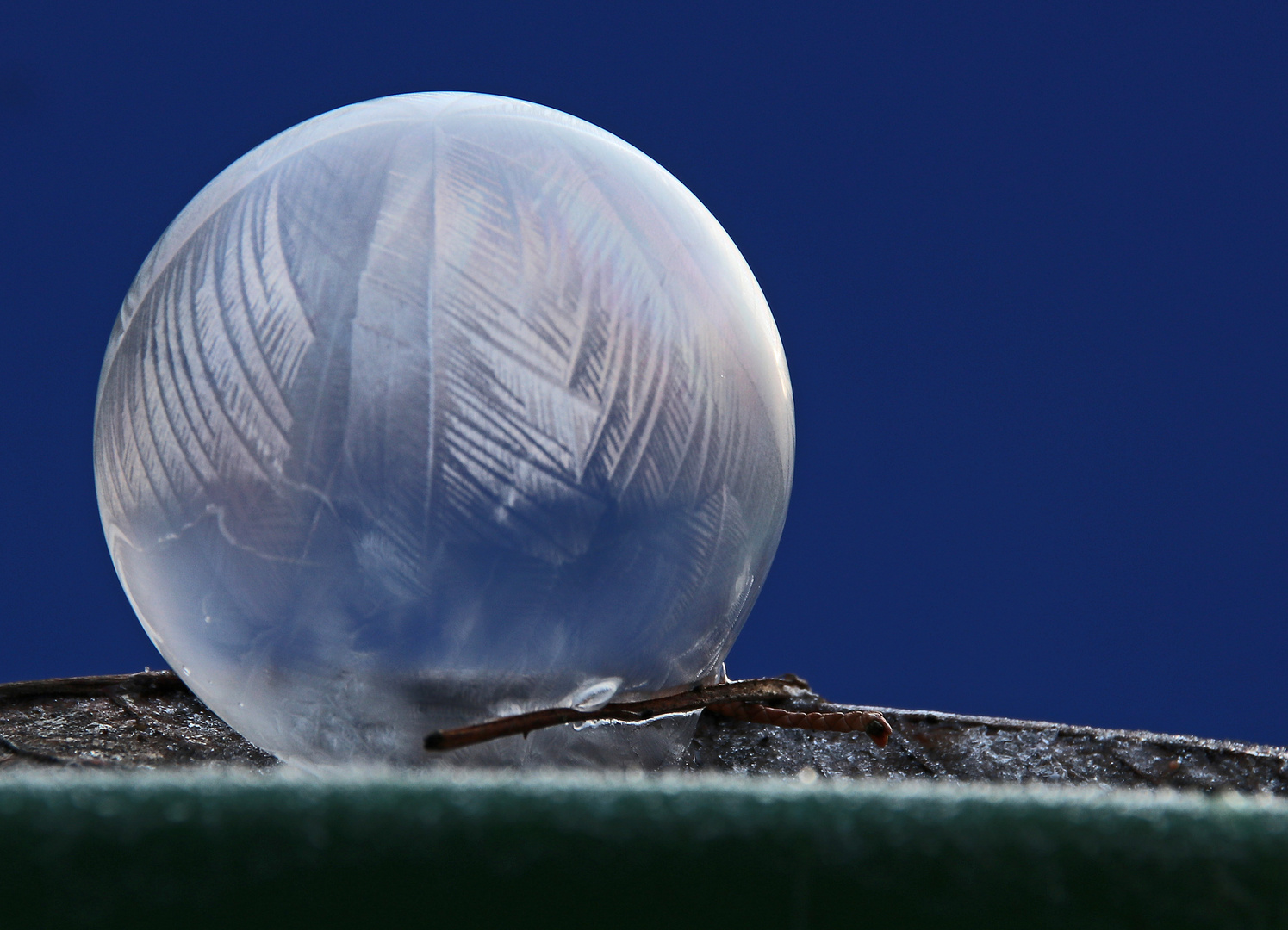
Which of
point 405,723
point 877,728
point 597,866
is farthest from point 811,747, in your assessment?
point 597,866

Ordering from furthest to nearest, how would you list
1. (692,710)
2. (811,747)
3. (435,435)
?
(811,747) → (692,710) → (435,435)

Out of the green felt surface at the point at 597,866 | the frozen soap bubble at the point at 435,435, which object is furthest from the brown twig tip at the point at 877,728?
the green felt surface at the point at 597,866

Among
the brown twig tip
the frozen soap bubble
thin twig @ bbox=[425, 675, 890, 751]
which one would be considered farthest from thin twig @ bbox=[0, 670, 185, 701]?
the brown twig tip

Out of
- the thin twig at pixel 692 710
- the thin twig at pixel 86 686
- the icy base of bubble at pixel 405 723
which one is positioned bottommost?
the thin twig at pixel 86 686

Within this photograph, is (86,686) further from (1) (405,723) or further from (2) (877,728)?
(2) (877,728)

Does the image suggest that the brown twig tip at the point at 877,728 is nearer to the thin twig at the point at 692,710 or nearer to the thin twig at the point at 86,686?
the thin twig at the point at 692,710

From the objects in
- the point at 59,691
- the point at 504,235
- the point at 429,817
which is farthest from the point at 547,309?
the point at 59,691
